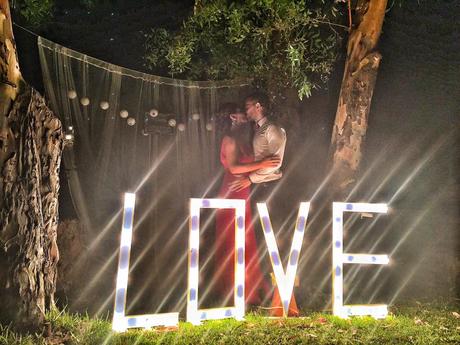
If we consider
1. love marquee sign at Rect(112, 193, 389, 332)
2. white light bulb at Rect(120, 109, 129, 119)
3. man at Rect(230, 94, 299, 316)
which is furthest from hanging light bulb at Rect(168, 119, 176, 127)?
love marquee sign at Rect(112, 193, 389, 332)

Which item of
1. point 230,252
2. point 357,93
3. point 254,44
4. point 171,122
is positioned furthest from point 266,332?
point 254,44

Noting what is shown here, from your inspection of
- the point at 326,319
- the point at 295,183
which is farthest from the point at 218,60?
the point at 326,319

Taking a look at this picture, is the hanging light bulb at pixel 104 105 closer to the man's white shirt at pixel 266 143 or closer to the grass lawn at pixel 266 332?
the man's white shirt at pixel 266 143

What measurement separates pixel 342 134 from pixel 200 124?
204 centimetres

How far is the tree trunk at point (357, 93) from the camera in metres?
5.84

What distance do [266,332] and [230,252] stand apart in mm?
1536

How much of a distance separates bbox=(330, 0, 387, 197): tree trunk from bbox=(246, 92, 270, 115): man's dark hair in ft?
3.66

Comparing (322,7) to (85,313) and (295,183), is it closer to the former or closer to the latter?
(295,183)

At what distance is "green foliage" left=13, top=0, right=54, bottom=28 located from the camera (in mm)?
5754

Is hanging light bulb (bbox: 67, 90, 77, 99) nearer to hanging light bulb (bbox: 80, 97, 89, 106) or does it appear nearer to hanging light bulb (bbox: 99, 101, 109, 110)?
hanging light bulb (bbox: 80, 97, 89, 106)

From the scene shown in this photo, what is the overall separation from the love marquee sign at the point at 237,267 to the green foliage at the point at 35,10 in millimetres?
3214

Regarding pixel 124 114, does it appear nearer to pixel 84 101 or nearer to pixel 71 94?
pixel 84 101

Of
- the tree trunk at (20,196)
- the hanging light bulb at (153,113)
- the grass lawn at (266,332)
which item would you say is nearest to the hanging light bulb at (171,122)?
the hanging light bulb at (153,113)

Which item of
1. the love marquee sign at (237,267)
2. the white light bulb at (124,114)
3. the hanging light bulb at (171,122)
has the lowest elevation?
the love marquee sign at (237,267)
